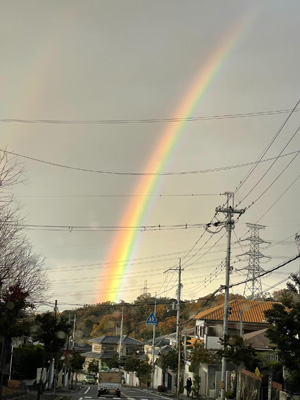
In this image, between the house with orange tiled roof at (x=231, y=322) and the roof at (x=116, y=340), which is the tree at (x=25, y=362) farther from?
the roof at (x=116, y=340)

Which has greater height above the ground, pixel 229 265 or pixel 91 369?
pixel 229 265

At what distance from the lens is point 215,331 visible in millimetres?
65875

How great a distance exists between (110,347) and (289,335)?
11539 cm

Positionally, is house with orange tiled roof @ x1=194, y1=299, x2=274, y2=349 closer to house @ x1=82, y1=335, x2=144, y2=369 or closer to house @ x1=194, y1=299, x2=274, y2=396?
house @ x1=194, y1=299, x2=274, y2=396

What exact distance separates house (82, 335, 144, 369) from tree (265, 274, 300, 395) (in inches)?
4109

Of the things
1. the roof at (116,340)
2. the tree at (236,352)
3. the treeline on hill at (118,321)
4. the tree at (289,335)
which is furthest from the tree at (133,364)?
the tree at (289,335)

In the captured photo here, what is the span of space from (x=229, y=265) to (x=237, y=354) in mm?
6154

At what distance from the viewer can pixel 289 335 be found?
979 inches

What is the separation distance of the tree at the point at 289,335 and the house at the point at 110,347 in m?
104

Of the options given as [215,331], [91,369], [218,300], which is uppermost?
[218,300]

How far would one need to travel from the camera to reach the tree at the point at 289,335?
24.2 meters

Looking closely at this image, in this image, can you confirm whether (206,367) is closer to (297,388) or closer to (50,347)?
(50,347)

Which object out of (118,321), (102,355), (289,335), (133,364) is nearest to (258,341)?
(289,335)

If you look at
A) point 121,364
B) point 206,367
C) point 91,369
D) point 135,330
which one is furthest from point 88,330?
point 206,367
